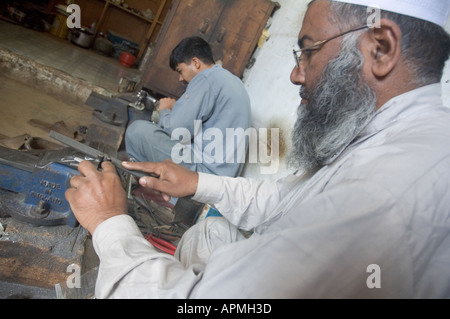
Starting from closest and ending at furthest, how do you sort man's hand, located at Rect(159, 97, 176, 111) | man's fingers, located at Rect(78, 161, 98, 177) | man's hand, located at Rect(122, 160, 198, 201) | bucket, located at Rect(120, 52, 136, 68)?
man's fingers, located at Rect(78, 161, 98, 177) → man's hand, located at Rect(122, 160, 198, 201) → man's hand, located at Rect(159, 97, 176, 111) → bucket, located at Rect(120, 52, 136, 68)

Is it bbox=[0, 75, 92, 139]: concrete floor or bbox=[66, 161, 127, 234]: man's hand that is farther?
bbox=[0, 75, 92, 139]: concrete floor

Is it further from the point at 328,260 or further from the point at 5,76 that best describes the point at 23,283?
the point at 5,76

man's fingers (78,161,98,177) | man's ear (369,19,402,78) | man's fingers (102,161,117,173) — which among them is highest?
man's ear (369,19,402,78)

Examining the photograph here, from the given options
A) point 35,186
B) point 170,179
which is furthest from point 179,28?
point 35,186

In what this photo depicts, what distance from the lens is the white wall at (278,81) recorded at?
269 centimetres

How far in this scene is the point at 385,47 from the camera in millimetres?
980

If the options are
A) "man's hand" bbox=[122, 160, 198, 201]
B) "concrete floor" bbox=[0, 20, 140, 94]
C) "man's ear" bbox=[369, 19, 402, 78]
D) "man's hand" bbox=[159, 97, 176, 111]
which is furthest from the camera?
"concrete floor" bbox=[0, 20, 140, 94]

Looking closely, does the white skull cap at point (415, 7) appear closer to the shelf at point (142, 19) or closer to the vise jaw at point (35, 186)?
the vise jaw at point (35, 186)

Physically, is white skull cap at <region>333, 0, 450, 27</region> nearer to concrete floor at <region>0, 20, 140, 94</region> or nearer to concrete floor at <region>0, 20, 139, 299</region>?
concrete floor at <region>0, 20, 139, 299</region>

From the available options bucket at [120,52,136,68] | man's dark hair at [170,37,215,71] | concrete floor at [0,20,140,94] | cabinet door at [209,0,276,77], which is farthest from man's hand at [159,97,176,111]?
bucket at [120,52,136,68]

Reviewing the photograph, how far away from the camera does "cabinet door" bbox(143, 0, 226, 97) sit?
388 cm

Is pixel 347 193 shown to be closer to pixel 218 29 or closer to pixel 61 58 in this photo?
pixel 218 29

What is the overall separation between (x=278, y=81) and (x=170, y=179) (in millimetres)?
2141

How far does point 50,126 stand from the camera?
3.25 meters
